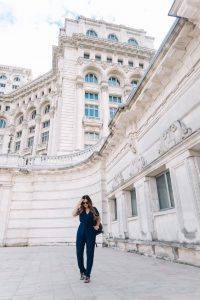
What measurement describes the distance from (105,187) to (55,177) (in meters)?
5.14

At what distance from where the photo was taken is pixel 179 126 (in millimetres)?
5691

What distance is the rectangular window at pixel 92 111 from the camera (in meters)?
27.6

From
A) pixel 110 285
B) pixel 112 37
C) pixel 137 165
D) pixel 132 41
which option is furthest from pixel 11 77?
pixel 110 285

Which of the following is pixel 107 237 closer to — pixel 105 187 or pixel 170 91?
pixel 105 187

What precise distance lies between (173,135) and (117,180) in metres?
5.02

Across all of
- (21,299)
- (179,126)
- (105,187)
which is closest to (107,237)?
(105,187)

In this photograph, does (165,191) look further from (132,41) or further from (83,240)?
(132,41)

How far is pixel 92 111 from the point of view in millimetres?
27938

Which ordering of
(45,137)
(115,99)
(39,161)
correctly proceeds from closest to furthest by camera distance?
(39,161) < (115,99) < (45,137)

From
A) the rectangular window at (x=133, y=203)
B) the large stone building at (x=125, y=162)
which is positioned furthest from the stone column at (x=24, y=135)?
the rectangular window at (x=133, y=203)

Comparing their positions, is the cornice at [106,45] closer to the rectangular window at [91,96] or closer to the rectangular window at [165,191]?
the rectangular window at [91,96]

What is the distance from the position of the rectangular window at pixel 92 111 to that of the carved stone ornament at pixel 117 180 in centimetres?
1761

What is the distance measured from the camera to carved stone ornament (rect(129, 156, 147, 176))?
7.78 meters

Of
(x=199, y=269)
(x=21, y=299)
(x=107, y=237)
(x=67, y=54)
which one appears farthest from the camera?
(x=67, y=54)
